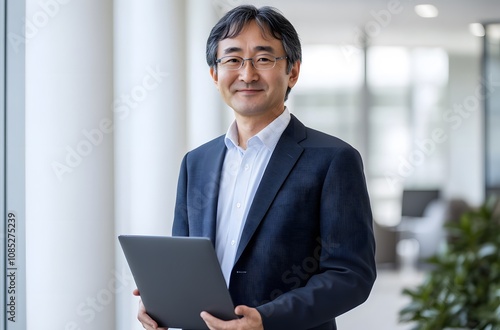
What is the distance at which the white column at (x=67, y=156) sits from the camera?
207 cm

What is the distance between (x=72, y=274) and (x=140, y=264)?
89 centimetres

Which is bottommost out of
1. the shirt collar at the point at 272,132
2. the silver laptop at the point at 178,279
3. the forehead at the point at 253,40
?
the silver laptop at the point at 178,279

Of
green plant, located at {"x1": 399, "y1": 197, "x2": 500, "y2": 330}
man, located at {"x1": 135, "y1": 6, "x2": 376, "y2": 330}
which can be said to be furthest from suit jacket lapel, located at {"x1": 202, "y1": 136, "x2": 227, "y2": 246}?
green plant, located at {"x1": 399, "y1": 197, "x2": 500, "y2": 330}

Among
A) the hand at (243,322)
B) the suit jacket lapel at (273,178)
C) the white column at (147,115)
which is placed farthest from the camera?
the white column at (147,115)

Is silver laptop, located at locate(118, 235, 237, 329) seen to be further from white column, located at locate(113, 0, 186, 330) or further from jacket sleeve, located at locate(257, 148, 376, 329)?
white column, located at locate(113, 0, 186, 330)

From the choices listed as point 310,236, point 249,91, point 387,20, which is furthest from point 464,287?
point 387,20

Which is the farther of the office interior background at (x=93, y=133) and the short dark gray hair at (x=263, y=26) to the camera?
the office interior background at (x=93, y=133)

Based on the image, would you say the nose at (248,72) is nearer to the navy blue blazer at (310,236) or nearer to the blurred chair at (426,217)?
the navy blue blazer at (310,236)

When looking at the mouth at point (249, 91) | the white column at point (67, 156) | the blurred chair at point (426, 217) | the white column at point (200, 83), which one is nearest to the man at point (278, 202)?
the mouth at point (249, 91)

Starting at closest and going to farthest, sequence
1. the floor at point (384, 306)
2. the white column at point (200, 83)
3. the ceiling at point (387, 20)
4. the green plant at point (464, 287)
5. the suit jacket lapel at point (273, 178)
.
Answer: the suit jacket lapel at point (273, 178) → the white column at point (200, 83) → the green plant at point (464, 287) → the floor at point (384, 306) → the ceiling at point (387, 20)

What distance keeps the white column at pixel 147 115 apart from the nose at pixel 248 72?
934 millimetres

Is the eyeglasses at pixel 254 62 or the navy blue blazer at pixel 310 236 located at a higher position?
the eyeglasses at pixel 254 62

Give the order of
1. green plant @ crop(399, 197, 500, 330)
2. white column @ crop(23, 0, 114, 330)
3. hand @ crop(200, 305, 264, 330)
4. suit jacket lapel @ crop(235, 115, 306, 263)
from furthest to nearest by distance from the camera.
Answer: green plant @ crop(399, 197, 500, 330)
white column @ crop(23, 0, 114, 330)
suit jacket lapel @ crop(235, 115, 306, 263)
hand @ crop(200, 305, 264, 330)

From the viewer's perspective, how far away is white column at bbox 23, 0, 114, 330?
6.79ft
